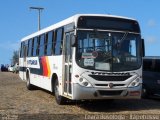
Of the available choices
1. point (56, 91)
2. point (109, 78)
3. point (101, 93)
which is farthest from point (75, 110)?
point (56, 91)

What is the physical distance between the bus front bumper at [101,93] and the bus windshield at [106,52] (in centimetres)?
68

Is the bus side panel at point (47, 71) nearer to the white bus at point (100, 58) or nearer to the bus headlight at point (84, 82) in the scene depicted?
the white bus at point (100, 58)

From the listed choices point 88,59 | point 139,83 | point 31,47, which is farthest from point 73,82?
point 31,47

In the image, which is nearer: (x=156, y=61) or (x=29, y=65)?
(x=156, y=61)

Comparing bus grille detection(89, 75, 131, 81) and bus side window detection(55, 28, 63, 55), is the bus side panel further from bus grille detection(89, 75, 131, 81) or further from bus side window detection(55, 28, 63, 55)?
bus grille detection(89, 75, 131, 81)

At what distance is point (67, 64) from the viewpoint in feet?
51.7

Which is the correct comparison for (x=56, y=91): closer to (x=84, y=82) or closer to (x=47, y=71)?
(x=47, y=71)

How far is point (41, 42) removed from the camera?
2103 cm

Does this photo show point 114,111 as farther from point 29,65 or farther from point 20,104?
point 29,65

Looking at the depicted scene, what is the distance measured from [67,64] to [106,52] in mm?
1562

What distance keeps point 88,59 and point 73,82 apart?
2.97 ft

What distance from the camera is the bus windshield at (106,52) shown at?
14.8 metres

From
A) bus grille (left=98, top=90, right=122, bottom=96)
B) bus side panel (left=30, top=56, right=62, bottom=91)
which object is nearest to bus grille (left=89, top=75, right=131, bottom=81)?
bus grille (left=98, top=90, right=122, bottom=96)

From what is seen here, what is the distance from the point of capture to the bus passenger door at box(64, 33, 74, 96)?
50.4 feet
